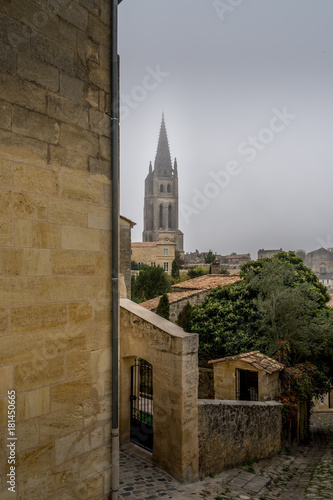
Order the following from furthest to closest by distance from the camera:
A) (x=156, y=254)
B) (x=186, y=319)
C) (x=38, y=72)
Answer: (x=156, y=254) → (x=186, y=319) → (x=38, y=72)

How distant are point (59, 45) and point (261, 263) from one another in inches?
568

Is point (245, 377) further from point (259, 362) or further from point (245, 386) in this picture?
point (259, 362)

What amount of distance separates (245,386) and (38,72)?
368 inches

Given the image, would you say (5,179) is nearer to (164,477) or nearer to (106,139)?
(106,139)

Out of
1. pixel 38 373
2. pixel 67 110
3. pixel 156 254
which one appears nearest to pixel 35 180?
pixel 67 110

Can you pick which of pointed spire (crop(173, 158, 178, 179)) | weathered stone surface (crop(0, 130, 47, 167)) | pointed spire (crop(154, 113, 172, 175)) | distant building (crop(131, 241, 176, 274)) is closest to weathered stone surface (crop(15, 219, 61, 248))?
weathered stone surface (crop(0, 130, 47, 167))

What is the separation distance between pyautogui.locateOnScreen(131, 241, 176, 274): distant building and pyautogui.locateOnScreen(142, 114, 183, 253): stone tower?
23.1m

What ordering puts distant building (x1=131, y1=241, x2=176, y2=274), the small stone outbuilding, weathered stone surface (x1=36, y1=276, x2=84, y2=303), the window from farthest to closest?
distant building (x1=131, y1=241, x2=176, y2=274) < the window < the small stone outbuilding < weathered stone surface (x1=36, y1=276, x2=84, y2=303)

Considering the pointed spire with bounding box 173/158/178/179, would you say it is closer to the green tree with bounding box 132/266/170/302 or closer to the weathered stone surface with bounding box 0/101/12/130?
the green tree with bounding box 132/266/170/302

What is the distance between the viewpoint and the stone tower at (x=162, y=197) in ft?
279

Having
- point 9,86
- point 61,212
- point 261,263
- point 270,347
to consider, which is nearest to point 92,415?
point 61,212

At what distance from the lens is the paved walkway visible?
492 centimetres

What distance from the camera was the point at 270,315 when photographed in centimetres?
1280

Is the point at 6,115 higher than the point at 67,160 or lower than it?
higher
